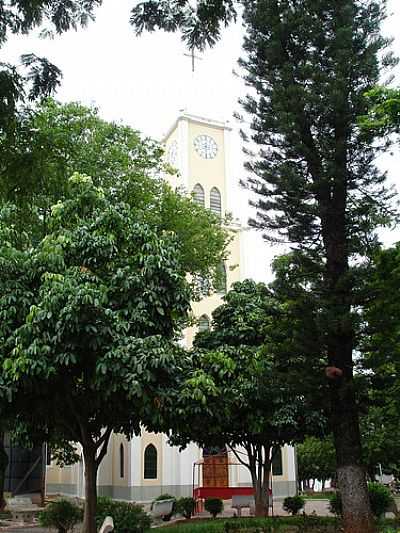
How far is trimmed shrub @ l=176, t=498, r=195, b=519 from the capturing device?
18.6 m

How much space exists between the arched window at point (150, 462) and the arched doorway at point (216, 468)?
2018mm

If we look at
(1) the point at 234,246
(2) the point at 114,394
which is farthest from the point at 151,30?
(1) the point at 234,246

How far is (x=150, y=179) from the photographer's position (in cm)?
1705

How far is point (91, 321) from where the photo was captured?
898 cm

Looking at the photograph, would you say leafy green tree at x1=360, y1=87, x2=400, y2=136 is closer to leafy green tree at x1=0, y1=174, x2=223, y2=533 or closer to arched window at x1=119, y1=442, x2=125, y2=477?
leafy green tree at x1=0, y1=174, x2=223, y2=533

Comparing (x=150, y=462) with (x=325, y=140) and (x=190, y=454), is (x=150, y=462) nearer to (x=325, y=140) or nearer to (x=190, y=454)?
(x=190, y=454)

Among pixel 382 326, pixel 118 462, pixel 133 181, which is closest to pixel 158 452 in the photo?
pixel 118 462

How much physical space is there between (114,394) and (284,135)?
5.29 meters

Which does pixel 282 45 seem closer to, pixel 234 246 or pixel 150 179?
pixel 150 179

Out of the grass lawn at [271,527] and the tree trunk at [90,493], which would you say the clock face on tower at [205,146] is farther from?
the tree trunk at [90,493]

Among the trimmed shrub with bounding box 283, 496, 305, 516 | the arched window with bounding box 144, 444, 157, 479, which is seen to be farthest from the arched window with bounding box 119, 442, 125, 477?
the trimmed shrub with bounding box 283, 496, 305, 516

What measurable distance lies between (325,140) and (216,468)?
18.2 meters

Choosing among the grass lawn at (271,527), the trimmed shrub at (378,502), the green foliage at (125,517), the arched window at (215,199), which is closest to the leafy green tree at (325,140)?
the grass lawn at (271,527)

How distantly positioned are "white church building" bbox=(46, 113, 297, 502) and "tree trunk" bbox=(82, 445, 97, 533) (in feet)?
34.7
